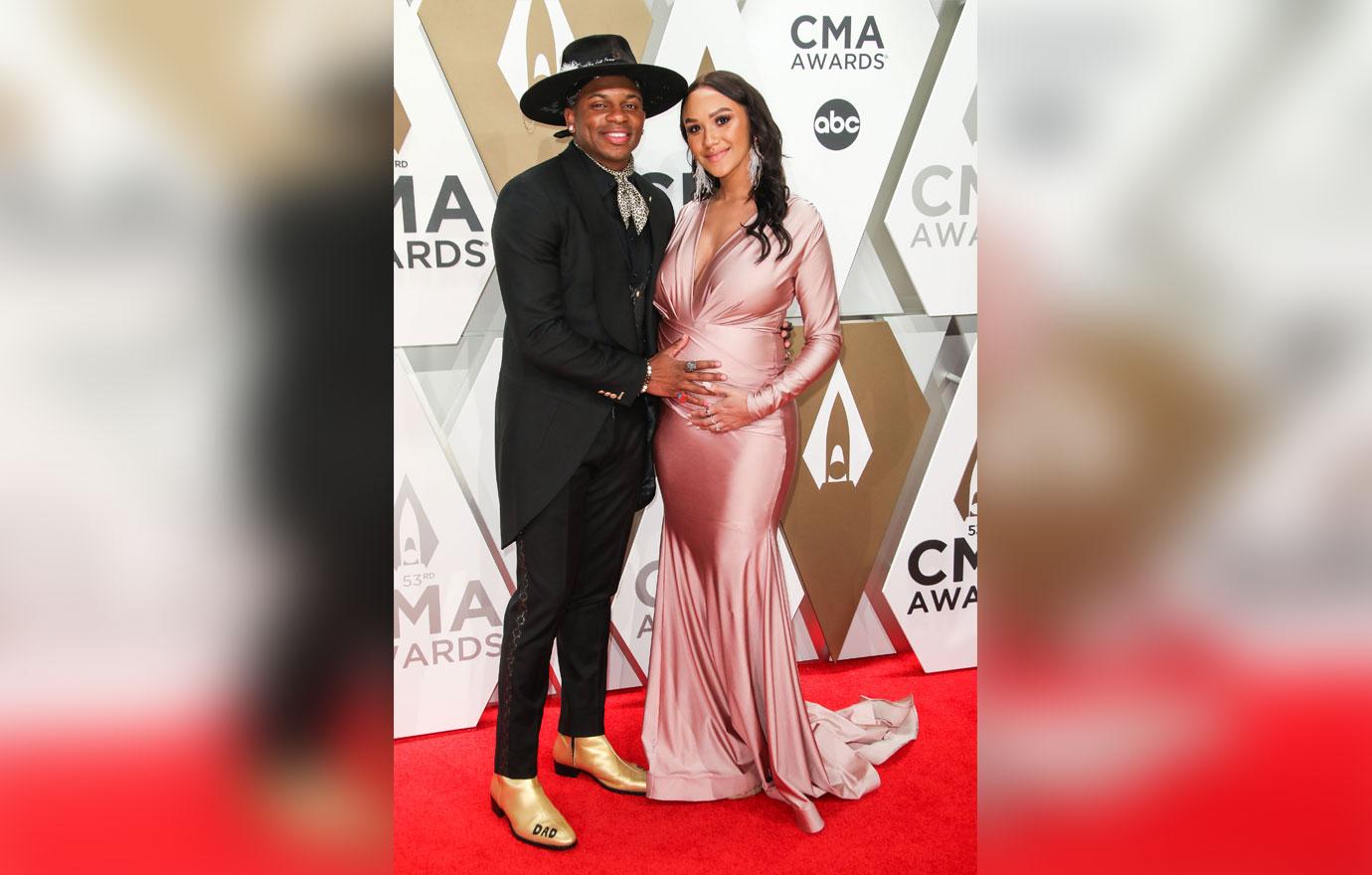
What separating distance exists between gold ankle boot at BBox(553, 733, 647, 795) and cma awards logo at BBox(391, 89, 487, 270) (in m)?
1.56

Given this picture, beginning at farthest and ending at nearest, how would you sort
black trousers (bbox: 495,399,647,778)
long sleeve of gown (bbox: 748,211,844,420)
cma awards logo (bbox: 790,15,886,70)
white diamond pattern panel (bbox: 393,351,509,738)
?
cma awards logo (bbox: 790,15,886,70) → white diamond pattern panel (bbox: 393,351,509,738) → long sleeve of gown (bbox: 748,211,844,420) → black trousers (bbox: 495,399,647,778)

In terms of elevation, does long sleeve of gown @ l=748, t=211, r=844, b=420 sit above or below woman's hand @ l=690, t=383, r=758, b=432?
above

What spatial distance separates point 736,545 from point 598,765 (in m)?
0.78

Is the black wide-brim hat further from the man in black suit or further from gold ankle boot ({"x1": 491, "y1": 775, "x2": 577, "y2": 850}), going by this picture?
gold ankle boot ({"x1": 491, "y1": 775, "x2": 577, "y2": 850})

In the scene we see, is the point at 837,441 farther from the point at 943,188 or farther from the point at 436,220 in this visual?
the point at 436,220

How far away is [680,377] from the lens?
2734mm

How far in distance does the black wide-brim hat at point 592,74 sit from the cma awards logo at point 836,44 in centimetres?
116

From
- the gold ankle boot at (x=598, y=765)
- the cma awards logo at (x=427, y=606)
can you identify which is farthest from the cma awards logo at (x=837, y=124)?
the gold ankle boot at (x=598, y=765)

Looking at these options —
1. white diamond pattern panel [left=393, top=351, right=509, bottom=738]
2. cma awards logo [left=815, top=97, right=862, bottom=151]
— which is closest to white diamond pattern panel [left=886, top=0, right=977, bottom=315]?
cma awards logo [left=815, top=97, right=862, bottom=151]

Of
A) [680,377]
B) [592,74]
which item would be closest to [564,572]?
[680,377]

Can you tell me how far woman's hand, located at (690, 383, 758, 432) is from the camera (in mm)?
2760

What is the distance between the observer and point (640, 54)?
3.61 metres

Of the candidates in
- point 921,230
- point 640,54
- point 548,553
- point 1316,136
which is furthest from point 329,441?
point 921,230

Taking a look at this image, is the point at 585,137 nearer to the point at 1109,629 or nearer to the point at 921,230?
the point at 921,230
